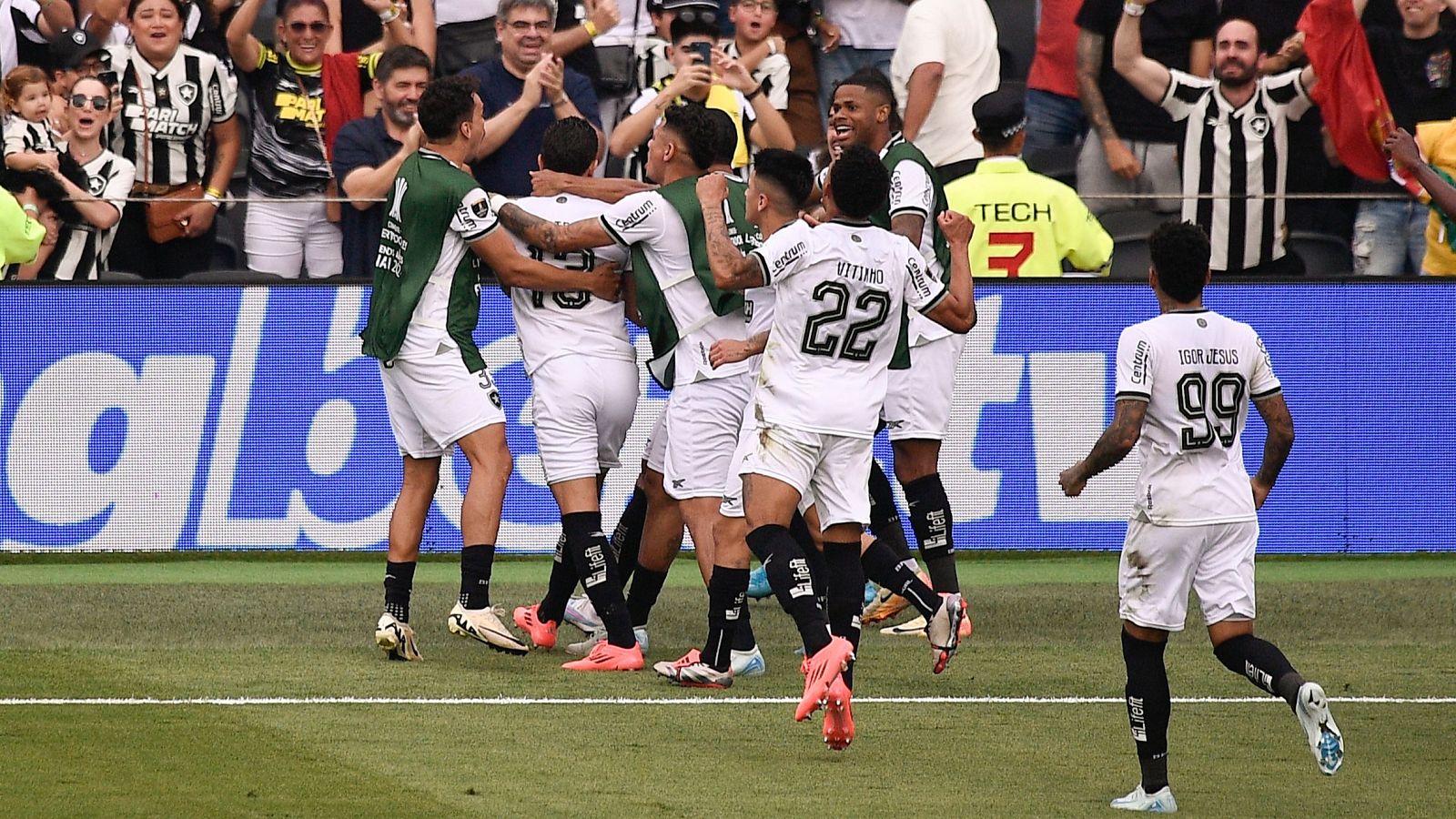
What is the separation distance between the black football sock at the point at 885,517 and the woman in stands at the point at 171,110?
5044 mm

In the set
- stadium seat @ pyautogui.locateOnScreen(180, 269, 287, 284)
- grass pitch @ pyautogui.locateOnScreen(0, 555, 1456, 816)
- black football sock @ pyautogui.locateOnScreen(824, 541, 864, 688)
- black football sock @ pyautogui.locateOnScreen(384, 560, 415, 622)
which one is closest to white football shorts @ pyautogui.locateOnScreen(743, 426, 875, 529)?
black football sock @ pyautogui.locateOnScreen(824, 541, 864, 688)

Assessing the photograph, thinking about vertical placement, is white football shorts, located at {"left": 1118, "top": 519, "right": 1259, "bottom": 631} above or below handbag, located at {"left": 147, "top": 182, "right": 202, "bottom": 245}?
below

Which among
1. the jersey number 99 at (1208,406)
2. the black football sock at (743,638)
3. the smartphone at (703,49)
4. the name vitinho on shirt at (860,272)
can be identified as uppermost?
the smartphone at (703,49)

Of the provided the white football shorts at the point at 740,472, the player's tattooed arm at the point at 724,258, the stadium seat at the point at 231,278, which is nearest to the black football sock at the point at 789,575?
the white football shorts at the point at 740,472

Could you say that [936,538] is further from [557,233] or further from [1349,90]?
[1349,90]

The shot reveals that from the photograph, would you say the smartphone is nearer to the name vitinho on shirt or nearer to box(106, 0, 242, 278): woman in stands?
box(106, 0, 242, 278): woman in stands

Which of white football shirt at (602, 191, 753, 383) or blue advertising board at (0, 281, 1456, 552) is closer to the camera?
white football shirt at (602, 191, 753, 383)

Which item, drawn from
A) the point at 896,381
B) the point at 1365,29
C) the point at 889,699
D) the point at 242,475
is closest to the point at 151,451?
the point at 242,475

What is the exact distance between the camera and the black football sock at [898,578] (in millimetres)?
7551

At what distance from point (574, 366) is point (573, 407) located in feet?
0.57

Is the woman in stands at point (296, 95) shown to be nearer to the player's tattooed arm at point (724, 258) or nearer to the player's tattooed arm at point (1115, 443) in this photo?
the player's tattooed arm at point (724, 258)

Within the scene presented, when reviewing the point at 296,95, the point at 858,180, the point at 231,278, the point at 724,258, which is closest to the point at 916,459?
the point at 724,258

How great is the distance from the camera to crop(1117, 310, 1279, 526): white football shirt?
5750 millimetres

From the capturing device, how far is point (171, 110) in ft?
40.3
